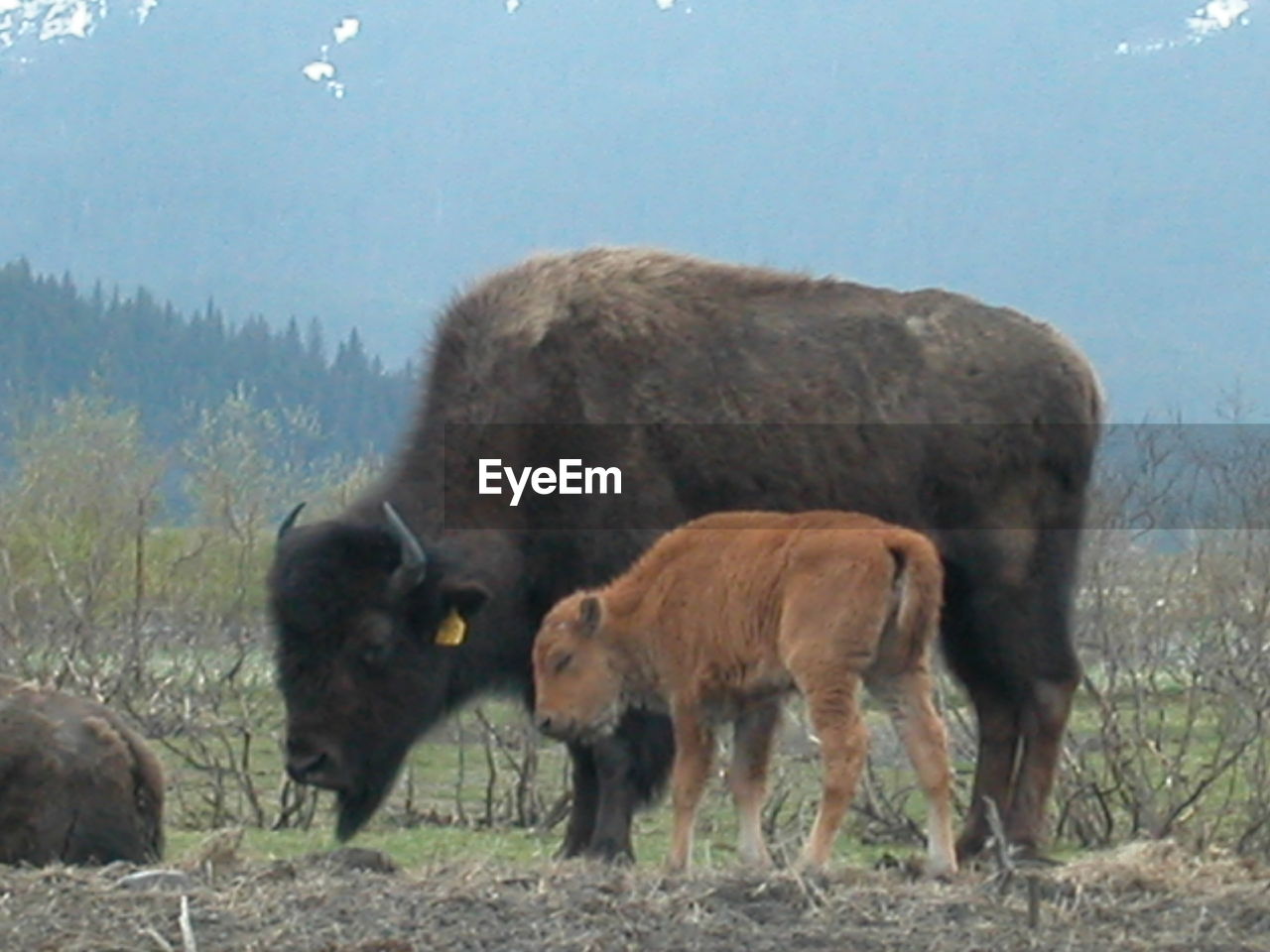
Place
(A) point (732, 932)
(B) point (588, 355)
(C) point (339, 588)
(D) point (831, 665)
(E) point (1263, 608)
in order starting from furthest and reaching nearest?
(E) point (1263, 608), (B) point (588, 355), (C) point (339, 588), (D) point (831, 665), (A) point (732, 932)

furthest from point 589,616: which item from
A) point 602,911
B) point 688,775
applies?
point 602,911

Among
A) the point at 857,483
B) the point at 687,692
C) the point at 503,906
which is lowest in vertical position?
the point at 503,906

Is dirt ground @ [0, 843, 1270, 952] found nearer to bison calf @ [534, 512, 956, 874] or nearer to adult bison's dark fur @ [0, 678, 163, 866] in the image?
bison calf @ [534, 512, 956, 874]

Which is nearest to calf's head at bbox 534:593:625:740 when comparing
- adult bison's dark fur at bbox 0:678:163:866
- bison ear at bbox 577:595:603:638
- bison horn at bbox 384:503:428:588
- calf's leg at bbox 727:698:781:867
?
bison ear at bbox 577:595:603:638

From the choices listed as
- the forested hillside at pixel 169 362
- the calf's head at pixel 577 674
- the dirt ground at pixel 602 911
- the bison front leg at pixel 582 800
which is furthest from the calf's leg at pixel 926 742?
the forested hillside at pixel 169 362

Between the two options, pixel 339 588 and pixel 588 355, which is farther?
pixel 588 355

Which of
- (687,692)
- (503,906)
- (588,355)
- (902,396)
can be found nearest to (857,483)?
(902,396)

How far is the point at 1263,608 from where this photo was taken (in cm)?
1586

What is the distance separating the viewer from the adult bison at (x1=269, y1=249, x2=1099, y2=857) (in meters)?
9.87

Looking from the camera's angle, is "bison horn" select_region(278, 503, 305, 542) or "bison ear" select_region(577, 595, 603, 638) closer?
"bison ear" select_region(577, 595, 603, 638)

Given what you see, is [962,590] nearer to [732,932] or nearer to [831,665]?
[831,665]

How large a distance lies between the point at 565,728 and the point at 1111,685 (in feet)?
26.8

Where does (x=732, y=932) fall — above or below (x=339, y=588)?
below

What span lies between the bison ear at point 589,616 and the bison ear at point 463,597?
1.35m
